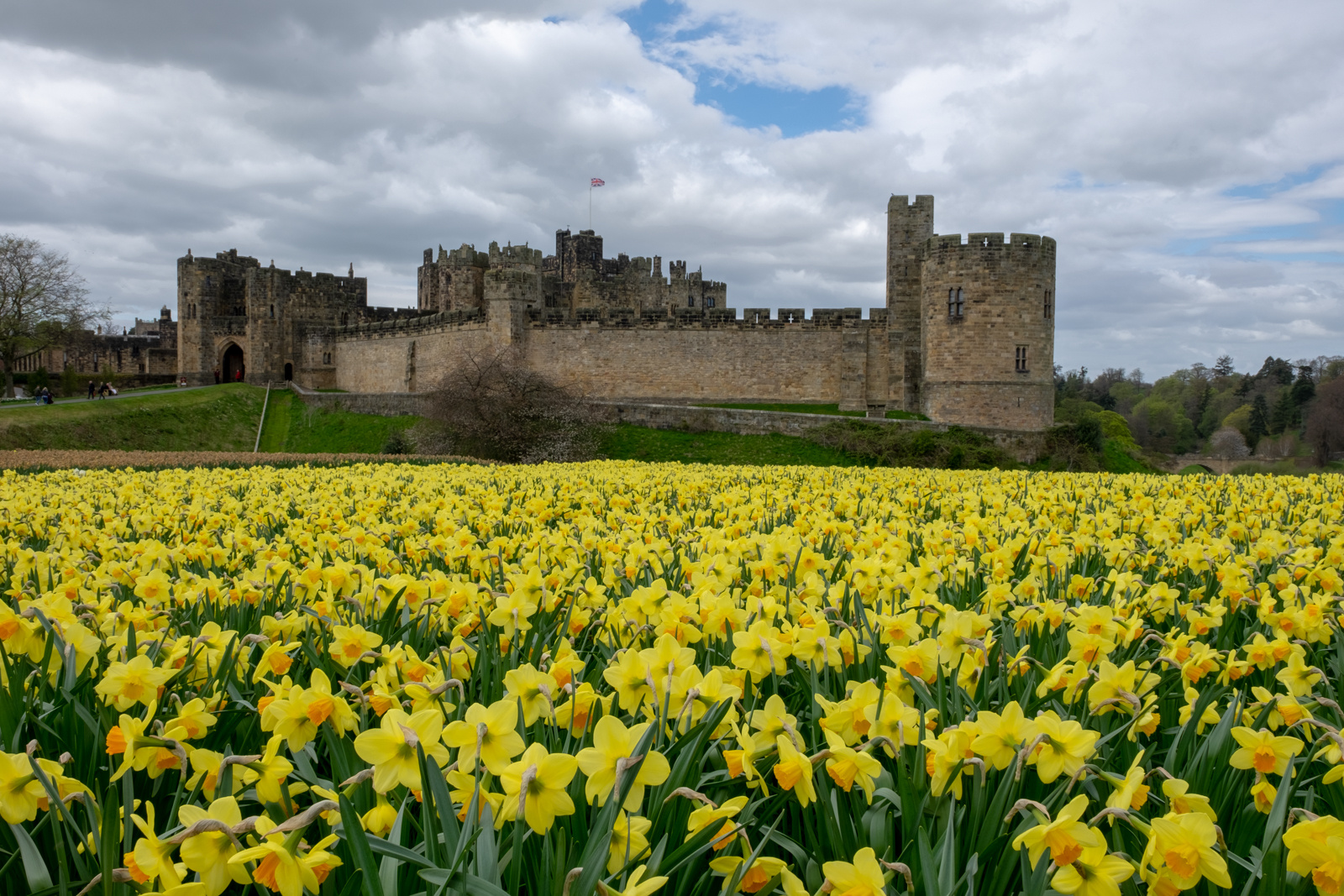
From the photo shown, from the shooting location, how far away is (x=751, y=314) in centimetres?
3766

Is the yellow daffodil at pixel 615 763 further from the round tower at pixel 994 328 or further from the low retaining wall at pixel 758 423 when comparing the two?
the round tower at pixel 994 328

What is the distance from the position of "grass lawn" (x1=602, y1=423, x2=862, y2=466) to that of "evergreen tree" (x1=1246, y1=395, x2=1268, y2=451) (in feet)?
199

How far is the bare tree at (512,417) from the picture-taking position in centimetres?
2836

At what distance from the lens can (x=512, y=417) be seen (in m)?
29.0

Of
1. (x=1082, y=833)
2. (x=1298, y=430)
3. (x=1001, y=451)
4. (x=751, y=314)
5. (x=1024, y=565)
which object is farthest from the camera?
(x=1298, y=430)

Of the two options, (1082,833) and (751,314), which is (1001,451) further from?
(1082,833)

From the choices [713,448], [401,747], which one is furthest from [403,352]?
[401,747]

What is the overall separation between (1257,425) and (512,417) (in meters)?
69.8

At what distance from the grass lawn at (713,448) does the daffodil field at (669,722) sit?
23.5 m

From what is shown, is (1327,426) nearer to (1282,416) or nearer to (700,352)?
(1282,416)

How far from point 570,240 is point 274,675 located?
5205 centimetres

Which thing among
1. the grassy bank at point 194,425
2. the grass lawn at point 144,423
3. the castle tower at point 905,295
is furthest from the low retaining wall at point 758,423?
the grass lawn at point 144,423

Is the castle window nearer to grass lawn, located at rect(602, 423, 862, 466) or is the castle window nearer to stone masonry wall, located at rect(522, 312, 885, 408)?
stone masonry wall, located at rect(522, 312, 885, 408)

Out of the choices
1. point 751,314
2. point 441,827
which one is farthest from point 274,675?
point 751,314
